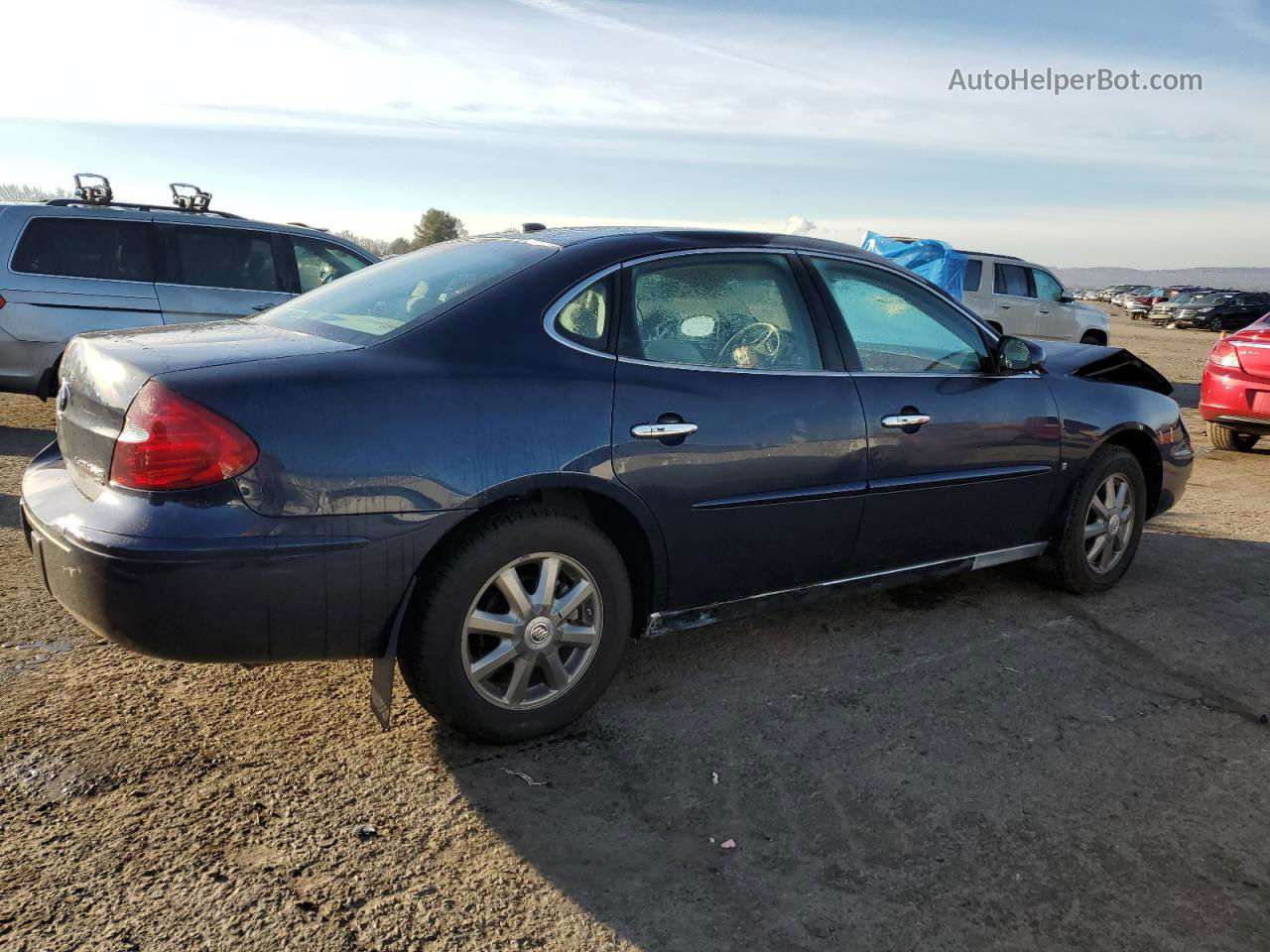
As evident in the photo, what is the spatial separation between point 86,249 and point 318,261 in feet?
5.69

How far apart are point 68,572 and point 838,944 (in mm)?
2152

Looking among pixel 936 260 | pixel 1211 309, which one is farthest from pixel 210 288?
pixel 1211 309

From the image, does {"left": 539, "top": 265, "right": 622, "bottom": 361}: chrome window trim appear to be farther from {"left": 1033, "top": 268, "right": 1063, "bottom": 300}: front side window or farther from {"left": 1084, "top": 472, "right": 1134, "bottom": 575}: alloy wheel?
{"left": 1033, "top": 268, "right": 1063, "bottom": 300}: front side window

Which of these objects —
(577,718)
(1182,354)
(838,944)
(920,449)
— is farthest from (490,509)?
(1182,354)

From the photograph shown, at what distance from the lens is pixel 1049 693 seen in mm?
3680

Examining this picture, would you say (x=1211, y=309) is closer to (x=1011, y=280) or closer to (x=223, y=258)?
(x=1011, y=280)

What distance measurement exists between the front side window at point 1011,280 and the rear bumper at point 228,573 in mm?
14253

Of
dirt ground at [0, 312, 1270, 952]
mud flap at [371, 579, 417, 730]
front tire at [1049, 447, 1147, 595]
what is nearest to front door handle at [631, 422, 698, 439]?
mud flap at [371, 579, 417, 730]

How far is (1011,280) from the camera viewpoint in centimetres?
1548

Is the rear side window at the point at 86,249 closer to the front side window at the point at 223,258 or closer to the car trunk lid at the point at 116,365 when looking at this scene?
the front side window at the point at 223,258

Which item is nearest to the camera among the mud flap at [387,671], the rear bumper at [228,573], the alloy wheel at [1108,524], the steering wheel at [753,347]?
the rear bumper at [228,573]

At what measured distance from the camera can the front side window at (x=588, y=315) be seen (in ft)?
10.4

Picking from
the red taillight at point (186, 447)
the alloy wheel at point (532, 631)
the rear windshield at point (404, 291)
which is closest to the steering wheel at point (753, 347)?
the rear windshield at point (404, 291)

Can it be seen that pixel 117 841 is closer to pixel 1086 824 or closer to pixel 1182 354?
pixel 1086 824
